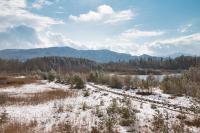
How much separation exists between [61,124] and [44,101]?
33.8 ft

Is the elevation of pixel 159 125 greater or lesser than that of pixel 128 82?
greater

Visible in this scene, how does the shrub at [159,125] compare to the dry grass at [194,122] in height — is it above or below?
above

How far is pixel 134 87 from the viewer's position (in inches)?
1527

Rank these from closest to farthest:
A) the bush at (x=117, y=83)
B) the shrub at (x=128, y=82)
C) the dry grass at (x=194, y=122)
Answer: the dry grass at (x=194, y=122), the shrub at (x=128, y=82), the bush at (x=117, y=83)

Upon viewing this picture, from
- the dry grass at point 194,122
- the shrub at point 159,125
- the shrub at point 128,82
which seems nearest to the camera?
the shrub at point 159,125

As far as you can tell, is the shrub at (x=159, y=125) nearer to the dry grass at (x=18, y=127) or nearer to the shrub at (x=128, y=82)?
the dry grass at (x=18, y=127)

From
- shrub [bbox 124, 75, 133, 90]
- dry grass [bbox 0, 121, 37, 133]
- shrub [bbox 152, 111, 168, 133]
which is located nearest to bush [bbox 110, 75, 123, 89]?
shrub [bbox 124, 75, 133, 90]

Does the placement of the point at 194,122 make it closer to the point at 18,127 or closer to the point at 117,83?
the point at 18,127

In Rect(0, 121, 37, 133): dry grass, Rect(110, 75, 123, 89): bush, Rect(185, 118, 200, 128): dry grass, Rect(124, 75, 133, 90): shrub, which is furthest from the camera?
Rect(110, 75, 123, 89): bush

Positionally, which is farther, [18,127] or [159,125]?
[18,127]

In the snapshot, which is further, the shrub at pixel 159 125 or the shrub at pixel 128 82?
the shrub at pixel 128 82

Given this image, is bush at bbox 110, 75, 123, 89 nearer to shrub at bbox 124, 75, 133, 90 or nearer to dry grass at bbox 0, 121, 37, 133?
shrub at bbox 124, 75, 133, 90

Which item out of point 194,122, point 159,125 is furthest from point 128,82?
point 159,125

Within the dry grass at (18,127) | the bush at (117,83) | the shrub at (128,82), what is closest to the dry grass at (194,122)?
the dry grass at (18,127)
